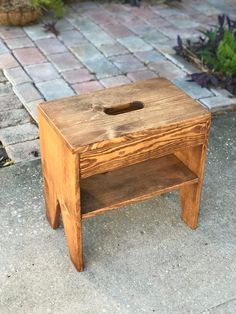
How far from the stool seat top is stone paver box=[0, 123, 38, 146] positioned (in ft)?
3.53

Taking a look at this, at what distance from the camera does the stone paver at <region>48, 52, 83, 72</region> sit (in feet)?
14.2

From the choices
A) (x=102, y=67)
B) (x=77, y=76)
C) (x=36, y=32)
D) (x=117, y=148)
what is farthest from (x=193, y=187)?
(x=36, y=32)

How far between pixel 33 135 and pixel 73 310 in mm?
1498

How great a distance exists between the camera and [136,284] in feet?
8.02

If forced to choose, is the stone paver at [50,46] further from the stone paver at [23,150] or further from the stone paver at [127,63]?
the stone paver at [23,150]

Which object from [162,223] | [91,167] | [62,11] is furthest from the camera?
[62,11]

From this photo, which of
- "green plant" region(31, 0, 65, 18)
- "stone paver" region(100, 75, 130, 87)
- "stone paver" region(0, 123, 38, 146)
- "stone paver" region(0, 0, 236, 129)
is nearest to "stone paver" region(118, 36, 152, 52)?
"stone paver" region(0, 0, 236, 129)

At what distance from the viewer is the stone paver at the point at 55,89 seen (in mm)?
3900

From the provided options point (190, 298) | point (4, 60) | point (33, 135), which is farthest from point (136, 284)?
point (4, 60)

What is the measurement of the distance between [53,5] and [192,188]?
10.6 ft

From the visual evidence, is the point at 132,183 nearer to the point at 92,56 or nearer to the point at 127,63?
the point at 127,63

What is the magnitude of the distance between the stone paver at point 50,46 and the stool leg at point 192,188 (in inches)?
91.6

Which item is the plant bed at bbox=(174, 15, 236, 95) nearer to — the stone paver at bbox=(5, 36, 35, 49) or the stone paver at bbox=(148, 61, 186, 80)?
the stone paver at bbox=(148, 61, 186, 80)

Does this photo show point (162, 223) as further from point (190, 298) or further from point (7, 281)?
point (7, 281)
